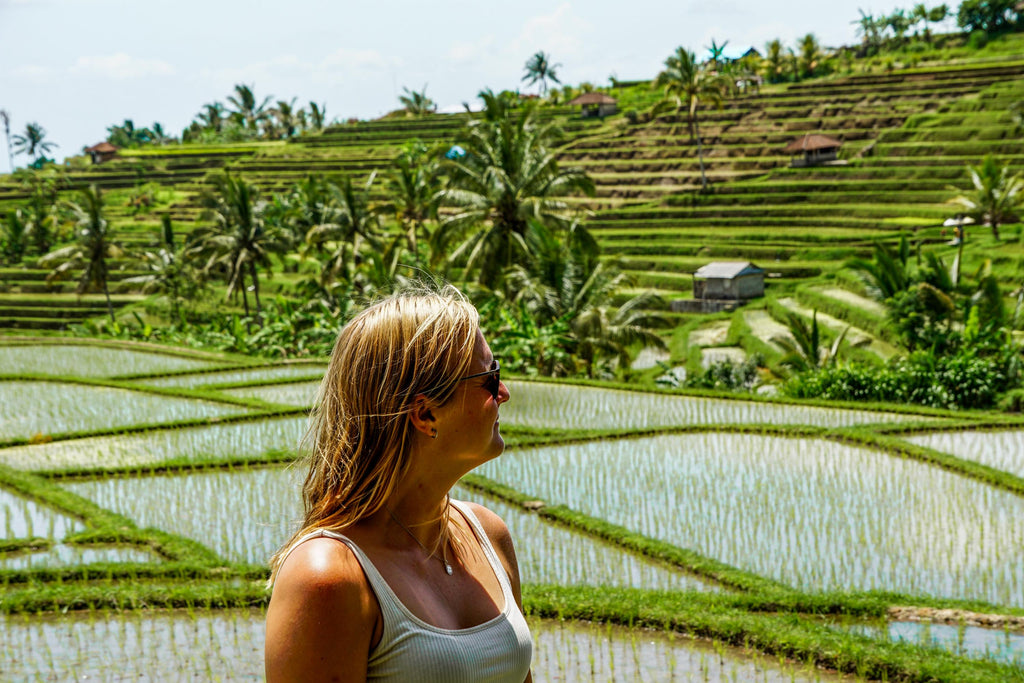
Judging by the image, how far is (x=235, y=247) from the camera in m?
24.1

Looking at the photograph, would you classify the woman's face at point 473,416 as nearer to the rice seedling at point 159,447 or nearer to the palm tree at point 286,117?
the rice seedling at point 159,447

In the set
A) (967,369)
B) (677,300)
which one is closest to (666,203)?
(677,300)

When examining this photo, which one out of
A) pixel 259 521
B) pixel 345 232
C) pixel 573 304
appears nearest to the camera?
pixel 259 521

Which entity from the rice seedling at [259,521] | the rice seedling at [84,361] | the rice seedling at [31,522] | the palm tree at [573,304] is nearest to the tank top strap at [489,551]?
the rice seedling at [259,521]

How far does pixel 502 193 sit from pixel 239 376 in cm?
479

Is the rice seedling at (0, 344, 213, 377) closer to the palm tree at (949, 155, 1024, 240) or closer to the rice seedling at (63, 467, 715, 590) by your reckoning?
the rice seedling at (63, 467, 715, 590)

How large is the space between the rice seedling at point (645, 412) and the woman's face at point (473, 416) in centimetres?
932

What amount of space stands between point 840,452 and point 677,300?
15587 millimetres

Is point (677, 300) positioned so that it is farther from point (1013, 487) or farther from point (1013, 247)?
point (1013, 487)

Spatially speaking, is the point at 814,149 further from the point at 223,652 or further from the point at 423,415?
the point at 423,415

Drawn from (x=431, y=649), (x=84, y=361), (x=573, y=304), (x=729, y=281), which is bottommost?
(x=84, y=361)

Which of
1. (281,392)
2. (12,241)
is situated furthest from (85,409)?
(12,241)

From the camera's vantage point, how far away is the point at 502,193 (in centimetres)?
1631

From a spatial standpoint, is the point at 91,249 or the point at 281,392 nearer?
the point at 281,392
